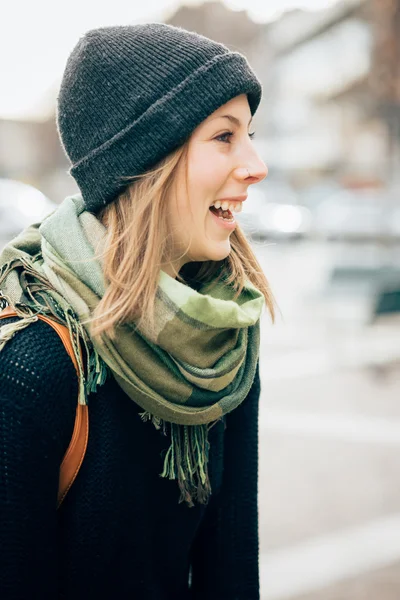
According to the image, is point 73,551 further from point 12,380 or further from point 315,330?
point 315,330

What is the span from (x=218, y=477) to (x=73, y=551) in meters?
0.46

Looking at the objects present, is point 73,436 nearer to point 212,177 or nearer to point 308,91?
point 212,177

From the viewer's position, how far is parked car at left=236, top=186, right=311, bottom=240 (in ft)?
52.5

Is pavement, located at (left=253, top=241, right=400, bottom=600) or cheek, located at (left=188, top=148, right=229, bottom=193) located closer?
cheek, located at (left=188, top=148, right=229, bottom=193)

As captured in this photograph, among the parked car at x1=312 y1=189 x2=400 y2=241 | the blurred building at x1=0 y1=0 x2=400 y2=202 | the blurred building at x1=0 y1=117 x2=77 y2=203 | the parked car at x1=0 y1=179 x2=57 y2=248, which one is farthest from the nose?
the blurred building at x1=0 y1=117 x2=77 y2=203

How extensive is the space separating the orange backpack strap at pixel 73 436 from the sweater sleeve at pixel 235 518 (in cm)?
55

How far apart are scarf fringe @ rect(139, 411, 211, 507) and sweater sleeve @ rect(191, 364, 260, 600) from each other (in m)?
0.21

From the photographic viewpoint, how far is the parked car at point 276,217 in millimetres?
16016

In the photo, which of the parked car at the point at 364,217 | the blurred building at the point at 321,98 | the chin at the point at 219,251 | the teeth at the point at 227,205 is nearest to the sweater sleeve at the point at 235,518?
the chin at the point at 219,251

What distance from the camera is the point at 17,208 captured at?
441 inches

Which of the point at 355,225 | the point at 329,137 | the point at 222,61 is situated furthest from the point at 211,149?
the point at 329,137

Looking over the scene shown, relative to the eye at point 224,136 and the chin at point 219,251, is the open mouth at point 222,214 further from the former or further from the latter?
the eye at point 224,136

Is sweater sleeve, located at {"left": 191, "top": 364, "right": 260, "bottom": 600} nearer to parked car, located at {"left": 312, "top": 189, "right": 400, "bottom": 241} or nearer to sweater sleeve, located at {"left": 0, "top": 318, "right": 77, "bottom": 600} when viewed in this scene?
sweater sleeve, located at {"left": 0, "top": 318, "right": 77, "bottom": 600}

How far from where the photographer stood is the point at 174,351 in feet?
5.05
